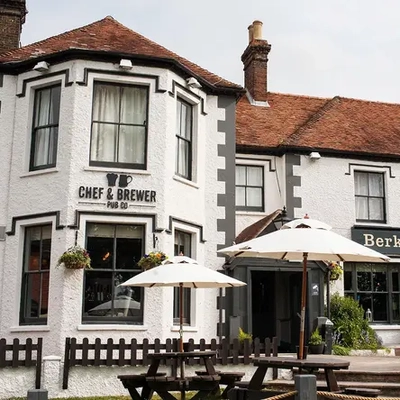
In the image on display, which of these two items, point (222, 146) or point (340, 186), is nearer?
point (222, 146)

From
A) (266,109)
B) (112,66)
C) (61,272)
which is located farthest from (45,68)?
(266,109)

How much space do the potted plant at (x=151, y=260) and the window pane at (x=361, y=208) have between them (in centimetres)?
741

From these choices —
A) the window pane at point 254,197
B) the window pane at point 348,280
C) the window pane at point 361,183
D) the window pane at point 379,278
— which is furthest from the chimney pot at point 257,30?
the window pane at point 379,278

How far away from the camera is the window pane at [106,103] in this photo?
14.1 metres

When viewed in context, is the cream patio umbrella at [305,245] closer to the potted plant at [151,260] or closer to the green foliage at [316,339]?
the potted plant at [151,260]

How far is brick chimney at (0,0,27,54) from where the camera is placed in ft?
54.3

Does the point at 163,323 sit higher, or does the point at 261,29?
the point at 261,29

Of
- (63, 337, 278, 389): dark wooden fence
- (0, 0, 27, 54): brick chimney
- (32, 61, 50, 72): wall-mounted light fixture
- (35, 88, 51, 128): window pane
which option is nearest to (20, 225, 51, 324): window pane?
(63, 337, 278, 389): dark wooden fence

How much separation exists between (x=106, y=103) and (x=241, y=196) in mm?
5085

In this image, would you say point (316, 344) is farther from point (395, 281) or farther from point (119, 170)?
point (119, 170)

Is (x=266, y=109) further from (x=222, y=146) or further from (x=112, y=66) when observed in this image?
(x=112, y=66)

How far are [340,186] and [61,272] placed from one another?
867cm

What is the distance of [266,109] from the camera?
66.7 ft

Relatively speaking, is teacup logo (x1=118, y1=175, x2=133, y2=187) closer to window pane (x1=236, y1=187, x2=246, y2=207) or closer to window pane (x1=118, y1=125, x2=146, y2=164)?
window pane (x1=118, y1=125, x2=146, y2=164)
